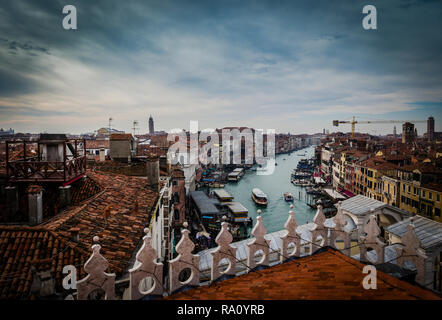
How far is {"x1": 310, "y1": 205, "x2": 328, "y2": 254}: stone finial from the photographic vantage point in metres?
3.76

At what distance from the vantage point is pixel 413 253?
3.31 meters

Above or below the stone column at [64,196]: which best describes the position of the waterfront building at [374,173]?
below

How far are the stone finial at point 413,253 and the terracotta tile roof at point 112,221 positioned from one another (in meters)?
4.23

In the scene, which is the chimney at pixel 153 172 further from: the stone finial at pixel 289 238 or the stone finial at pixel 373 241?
the stone finial at pixel 373 241

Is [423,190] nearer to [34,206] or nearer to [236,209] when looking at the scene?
[236,209]

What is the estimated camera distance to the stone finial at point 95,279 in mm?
2459

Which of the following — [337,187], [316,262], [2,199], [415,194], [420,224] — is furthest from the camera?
[337,187]

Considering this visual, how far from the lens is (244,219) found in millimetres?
22969

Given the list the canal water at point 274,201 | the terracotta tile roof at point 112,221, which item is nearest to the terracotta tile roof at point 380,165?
the canal water at point 274,201

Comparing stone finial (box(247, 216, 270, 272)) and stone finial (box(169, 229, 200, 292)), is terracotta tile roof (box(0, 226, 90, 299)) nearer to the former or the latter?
stone finial (box(169, 229, 200, 292))

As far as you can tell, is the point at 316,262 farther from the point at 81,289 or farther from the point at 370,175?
the point at 370,175
